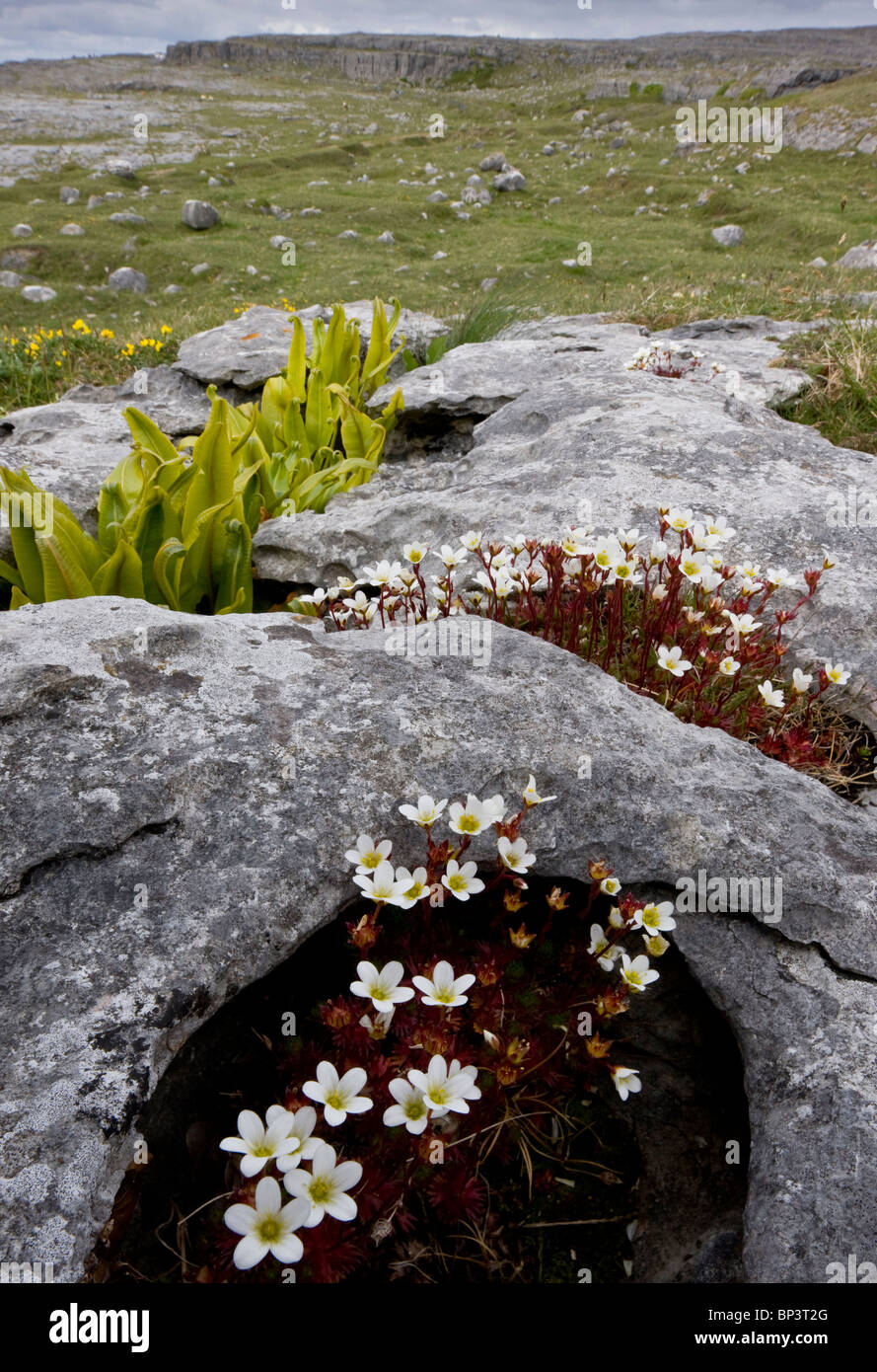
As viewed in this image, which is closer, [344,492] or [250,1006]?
[250,1006]

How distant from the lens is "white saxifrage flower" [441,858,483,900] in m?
2.21

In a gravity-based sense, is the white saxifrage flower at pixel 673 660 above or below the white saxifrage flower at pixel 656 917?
above

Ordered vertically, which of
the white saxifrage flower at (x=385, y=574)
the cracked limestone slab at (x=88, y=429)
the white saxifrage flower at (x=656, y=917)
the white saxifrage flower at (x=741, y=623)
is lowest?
the white saxifrage flower at (x=656, y=917)

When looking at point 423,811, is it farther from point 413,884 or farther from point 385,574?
point 385,574

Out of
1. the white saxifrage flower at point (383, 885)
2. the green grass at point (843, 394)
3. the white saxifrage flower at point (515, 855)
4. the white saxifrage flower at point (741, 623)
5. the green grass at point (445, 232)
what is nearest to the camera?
the white saxifrage flower at point (383, 885)

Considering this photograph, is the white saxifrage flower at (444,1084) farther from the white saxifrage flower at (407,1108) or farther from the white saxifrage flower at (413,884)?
the white saxifrage flower at (413,884)

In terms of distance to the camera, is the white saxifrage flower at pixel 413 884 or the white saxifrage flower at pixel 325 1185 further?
the white saxifrage flower at pixel 413 884

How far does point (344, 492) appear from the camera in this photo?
5668 mm

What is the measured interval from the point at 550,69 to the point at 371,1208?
272 ft

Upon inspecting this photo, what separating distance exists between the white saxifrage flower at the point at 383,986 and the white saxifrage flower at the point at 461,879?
0.26 m

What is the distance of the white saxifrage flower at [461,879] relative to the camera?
7.23 ft

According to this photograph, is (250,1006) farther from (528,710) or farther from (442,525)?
(442,525)

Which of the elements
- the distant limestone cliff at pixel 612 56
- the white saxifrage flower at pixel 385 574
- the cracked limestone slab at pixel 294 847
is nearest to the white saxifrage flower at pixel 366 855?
the cracked limestone slab at pixel 294 847
